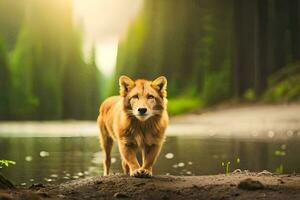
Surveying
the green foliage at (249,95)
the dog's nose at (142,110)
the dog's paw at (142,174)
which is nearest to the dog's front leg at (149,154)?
the dog's paw at (142,174)

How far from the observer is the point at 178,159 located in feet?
62.4

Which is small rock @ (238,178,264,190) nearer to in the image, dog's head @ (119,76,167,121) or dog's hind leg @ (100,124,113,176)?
dog's head @ (119,76,167,121)

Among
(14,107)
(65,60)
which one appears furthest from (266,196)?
(65,60)

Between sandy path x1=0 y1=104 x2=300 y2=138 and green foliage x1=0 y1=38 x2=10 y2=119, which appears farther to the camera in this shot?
green foliage x1=0 y1=38 x2=10 y2=119

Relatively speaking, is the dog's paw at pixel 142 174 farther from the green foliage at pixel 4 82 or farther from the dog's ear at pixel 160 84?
the green foliage at pixel 4 82

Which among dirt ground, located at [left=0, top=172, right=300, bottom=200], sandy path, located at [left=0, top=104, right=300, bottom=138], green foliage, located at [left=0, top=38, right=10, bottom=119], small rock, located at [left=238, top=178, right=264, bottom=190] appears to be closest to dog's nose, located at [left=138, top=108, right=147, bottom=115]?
dirt ground, located at [left=0, top=172, right=300, bottom=200]

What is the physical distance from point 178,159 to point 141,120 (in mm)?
9134

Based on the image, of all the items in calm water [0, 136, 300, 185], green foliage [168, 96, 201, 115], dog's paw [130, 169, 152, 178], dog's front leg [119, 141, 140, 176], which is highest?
green foliage [168, 96, 201, 115]

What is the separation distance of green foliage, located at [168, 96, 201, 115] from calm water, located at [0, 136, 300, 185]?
21789 millimetres

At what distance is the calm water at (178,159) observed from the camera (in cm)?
1562

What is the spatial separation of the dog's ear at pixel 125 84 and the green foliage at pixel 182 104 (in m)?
36.6

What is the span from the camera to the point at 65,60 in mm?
91938

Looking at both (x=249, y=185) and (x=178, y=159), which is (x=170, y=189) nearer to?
(x=249, y=185)

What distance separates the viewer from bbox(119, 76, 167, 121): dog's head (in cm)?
977
